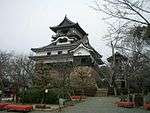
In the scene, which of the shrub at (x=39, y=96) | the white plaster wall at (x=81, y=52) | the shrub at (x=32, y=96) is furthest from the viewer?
the white plaster wall at (x=81, y=52)

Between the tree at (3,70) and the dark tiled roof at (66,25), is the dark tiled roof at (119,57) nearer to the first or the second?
the dark tiled roof at (66,25)

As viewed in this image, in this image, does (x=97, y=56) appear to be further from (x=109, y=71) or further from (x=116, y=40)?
(x=116, y=40)

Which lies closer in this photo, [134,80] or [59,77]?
[134,80]

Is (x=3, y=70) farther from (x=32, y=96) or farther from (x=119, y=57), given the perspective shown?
(x=119, y=57)

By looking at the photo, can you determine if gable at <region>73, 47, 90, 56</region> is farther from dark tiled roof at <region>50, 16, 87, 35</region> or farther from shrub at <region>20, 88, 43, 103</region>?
shrub at <region>20, 88, 43, 103</region>

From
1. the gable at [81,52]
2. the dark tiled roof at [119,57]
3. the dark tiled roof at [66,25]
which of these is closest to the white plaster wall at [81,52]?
the gable at [81,52]

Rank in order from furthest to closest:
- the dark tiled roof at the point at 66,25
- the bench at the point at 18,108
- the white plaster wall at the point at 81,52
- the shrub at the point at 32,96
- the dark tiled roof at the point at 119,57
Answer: the dark tiled roof at the point at 66,25 < the white plaster wall at the point at 81,52 < the dark tiled roof at the point at 119,57 < the shrub at the point at 32,96 < the bench at the point at 18,108

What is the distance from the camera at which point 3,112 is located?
2552 cm

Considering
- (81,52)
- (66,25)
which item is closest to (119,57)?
(81,52)

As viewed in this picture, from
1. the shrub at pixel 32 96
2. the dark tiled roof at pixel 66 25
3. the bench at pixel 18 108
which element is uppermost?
the dark tiled roof at pixel 66 25

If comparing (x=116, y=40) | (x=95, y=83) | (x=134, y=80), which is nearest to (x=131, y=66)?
(x=134, y=80)

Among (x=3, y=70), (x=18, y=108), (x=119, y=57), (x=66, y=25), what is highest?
(x=66, y=25)

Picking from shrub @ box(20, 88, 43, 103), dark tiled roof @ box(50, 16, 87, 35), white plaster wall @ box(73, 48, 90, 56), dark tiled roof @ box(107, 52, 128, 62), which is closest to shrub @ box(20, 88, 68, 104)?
shrub @ box(20, 88, 43, 103)

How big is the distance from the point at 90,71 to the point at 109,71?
3.79 metres
